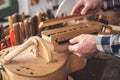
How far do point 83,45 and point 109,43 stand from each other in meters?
0.08

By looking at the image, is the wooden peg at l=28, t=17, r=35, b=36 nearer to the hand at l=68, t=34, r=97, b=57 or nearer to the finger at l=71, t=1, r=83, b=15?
the finger at l=71, t=1, r=83, b=15

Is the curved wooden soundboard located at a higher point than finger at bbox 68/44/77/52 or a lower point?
lower

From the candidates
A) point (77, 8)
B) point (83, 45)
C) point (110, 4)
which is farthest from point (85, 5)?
point (83, 45)

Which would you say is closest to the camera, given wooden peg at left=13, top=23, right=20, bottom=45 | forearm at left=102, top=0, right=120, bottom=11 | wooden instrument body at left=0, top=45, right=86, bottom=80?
wooden instrument body at left=0, top=45, right=86, bottom=80

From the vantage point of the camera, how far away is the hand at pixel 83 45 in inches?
29.1

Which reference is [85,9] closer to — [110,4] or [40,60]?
[110,4]

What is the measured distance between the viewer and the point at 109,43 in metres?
0.71

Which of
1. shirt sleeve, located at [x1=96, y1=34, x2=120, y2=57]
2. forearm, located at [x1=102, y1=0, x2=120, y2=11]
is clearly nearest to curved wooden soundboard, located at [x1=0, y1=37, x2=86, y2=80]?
shirt sleeve, located at [x1=96, y1=34, x2=120, y2=57]

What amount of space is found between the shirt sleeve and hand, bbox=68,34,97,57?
2 cm

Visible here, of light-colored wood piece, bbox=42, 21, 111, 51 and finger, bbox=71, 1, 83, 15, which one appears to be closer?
light-colored wood piece, bbox=42, 21, 111, 51

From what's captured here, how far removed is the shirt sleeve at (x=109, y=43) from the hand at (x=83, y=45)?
22 mm

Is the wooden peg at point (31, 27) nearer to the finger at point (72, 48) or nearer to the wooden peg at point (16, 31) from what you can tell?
the wooden peg at point (16, 31)

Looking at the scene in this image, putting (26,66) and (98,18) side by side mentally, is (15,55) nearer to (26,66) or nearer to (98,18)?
(26,66)

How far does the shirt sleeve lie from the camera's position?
0.70 meters
